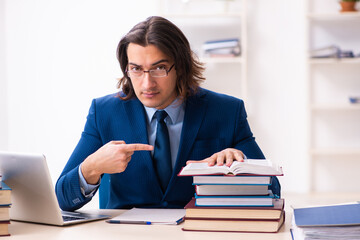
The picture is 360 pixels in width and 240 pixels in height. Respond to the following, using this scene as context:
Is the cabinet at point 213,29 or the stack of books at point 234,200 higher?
the cabinet at point 213,29

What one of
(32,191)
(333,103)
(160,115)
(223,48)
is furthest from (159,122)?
(333,103)

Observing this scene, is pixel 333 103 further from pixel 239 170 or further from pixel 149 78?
pixel 239 170

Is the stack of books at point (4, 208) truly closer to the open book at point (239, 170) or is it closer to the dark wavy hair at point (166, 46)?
the open book at point (239, 170)

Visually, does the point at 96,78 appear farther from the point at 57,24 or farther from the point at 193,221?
the point at 193,221

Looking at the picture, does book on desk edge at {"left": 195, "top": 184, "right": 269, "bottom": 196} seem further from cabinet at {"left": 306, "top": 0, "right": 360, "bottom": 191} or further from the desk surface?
cabinet at {"left": 306, "top": 0, "right": 360, "bottom": 191}

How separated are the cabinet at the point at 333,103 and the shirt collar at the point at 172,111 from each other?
2.47 m

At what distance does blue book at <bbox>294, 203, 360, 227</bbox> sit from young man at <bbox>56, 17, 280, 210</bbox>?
43 cm

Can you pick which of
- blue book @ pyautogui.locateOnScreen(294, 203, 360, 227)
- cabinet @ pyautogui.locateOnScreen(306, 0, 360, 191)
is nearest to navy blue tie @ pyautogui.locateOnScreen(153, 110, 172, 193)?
blue book @ pyautogui.locateOnScreen(294, 203, 360, 227)

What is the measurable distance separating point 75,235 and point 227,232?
40 cm

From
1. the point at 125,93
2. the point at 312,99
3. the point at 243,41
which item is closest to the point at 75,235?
the point at 125,93

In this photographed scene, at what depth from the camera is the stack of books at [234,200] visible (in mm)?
1321

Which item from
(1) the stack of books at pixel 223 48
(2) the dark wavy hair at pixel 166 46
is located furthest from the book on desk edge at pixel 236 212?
(1) the stack of books at pixel 223 48

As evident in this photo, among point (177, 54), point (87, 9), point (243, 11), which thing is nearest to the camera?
point (177, 54)

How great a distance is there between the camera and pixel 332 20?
13.9 feet
